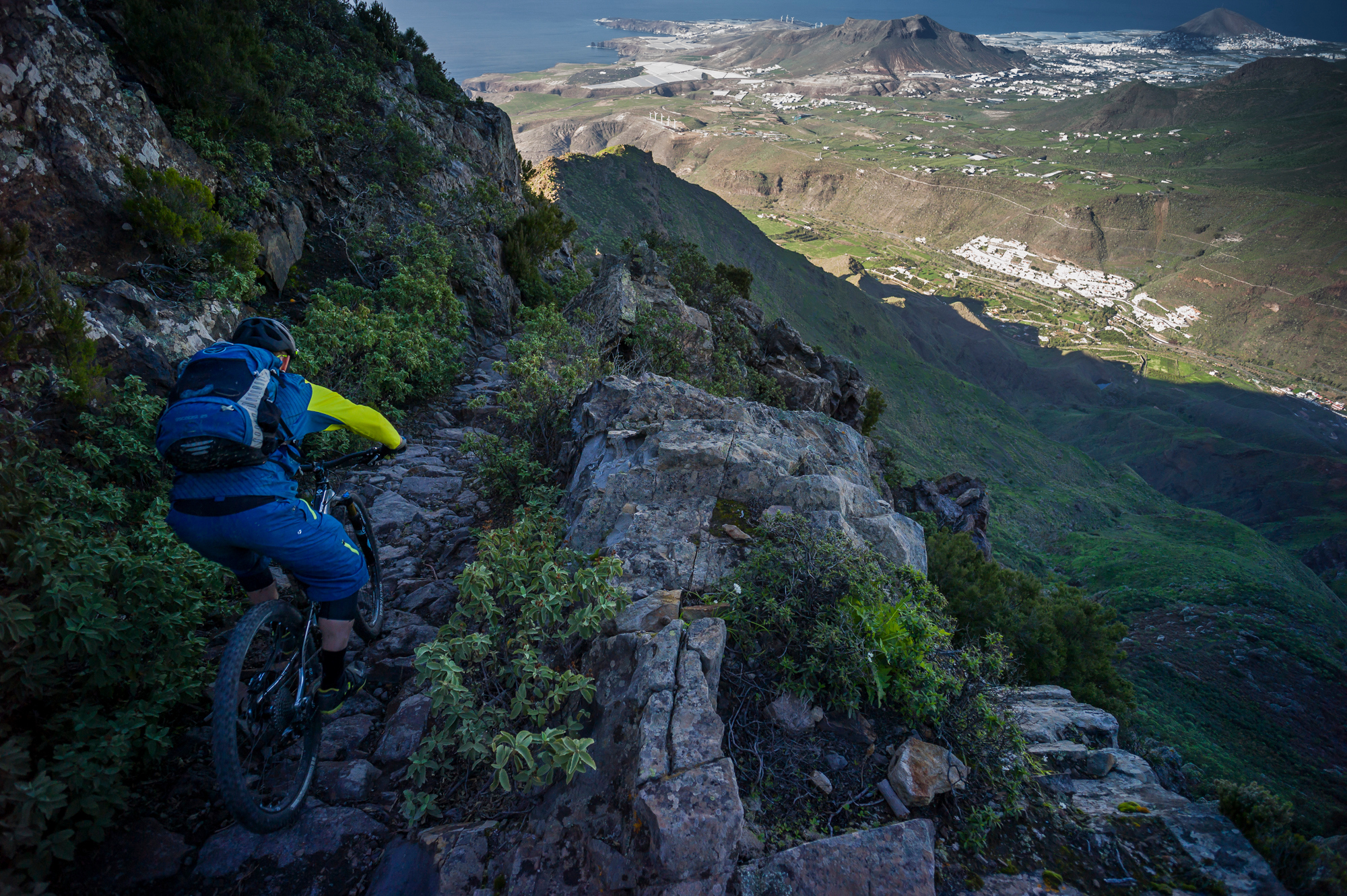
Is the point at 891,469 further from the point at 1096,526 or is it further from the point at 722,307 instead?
the point at 1096,526

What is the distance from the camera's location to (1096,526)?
52562 millimetres

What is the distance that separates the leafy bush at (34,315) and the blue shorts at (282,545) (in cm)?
288

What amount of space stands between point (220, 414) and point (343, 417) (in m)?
0.85

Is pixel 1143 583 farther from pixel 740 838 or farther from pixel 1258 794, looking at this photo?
pixel 740 838

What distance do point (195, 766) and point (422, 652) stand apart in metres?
1.70

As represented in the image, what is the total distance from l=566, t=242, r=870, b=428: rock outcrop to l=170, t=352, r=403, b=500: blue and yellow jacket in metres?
7.67

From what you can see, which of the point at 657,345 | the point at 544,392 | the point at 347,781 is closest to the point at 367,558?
the point at 347,781

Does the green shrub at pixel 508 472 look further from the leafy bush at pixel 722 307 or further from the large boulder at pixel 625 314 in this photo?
the leafy bush at pixel 722 307

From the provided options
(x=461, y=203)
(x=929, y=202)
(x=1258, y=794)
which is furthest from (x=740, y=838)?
(x=929, y=202)

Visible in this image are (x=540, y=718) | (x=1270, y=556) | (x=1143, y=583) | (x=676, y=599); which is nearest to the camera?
(x=540, y=718)

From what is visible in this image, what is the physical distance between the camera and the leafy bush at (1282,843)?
2.94 meters

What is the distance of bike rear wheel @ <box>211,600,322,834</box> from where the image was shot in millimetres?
2770

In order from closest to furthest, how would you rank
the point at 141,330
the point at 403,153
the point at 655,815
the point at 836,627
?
the point at 655,815 → the point at 836,627 → the point at 141,330 → the point at 403,153

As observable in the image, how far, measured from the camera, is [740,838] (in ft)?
9.34
